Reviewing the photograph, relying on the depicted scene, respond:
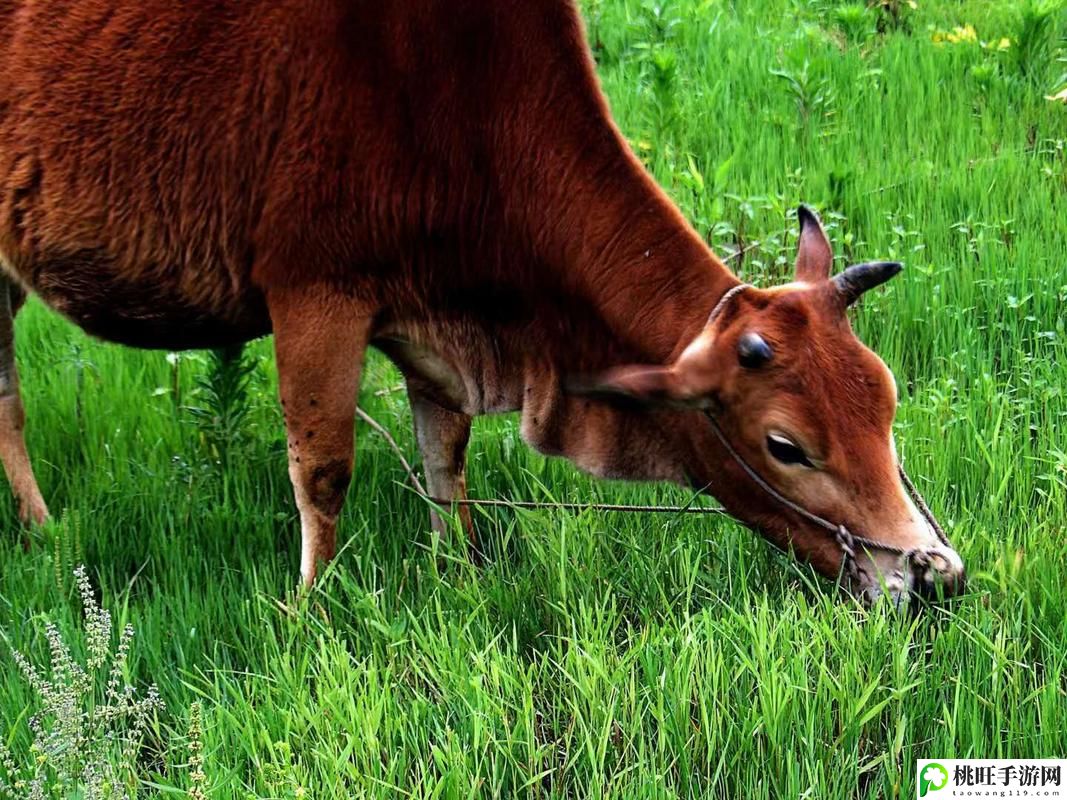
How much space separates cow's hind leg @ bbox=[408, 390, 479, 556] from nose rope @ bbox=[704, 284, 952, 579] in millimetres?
1111

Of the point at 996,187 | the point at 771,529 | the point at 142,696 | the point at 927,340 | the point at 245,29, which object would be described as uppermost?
the point at 245,29

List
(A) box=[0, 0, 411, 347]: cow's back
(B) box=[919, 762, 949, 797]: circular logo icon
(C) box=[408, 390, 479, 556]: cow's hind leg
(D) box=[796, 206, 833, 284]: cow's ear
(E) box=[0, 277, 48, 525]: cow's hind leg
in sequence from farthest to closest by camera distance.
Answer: (E) box=[0, 277, 48, 525]: cow's hind leg, (C) box=[408, 390, 479, 556]: cow's hind leg, (A) box=[0, 0, 411, 347]: cow's back, (D) box=[796, 206, 833, 284]: cow's ear, (B) box=[919, 762, 949, 797]: circular logo icon

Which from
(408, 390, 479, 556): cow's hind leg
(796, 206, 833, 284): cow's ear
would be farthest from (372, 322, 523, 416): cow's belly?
(796, 206, 833, 284): cow's ear

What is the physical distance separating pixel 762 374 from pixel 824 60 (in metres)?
3.99

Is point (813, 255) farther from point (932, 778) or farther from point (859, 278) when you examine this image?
point (932, 778)

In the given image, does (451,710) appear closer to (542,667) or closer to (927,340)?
(542,667)

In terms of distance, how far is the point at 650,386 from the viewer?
11.2ft

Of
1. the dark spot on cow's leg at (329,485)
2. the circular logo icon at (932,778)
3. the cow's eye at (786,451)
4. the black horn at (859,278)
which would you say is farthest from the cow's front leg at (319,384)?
the circular logo icon at (932,778)

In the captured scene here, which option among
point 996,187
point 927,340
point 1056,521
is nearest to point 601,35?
point 996,187

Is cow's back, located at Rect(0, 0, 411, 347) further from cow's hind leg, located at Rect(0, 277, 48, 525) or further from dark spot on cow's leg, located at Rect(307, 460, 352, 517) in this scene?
cow's hind leg, located at Rect(0, 277, 48, 525)

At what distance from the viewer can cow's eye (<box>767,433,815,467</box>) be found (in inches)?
131

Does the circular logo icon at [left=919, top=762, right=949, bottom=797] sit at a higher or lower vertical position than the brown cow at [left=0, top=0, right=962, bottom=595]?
lower

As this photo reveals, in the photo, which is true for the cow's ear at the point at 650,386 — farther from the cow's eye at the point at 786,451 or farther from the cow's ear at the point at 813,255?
the cow's ear at the point at 813,255

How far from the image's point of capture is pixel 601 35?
7605 mm
